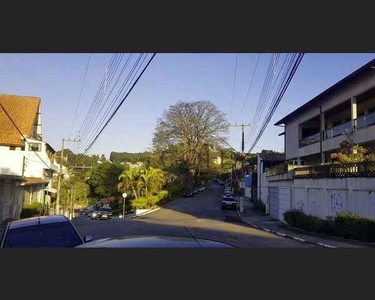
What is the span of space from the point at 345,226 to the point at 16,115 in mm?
13410

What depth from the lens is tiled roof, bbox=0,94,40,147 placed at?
15.2 metres

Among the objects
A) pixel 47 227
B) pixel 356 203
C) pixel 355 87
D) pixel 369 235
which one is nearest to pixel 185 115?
pixel 355 87

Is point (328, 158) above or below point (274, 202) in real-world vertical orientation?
above

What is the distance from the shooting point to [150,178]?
26.4 m

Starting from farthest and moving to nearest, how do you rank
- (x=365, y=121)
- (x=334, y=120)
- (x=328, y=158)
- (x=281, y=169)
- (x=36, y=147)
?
1. (x=334, y=120)
2. (x=328, y=158)
3. (x=281, y=169)
4. (x=36, y=147)
5. (x=365, y=121)

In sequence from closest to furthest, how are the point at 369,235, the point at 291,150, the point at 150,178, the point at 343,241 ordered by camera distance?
the point at 369,235 → the point at 343,241 → the point at 150,178 → the point at 291,150

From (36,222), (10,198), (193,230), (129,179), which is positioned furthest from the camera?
(129,179)

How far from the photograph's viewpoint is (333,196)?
1365 centimetres

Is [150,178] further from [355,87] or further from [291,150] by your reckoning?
[355,87]

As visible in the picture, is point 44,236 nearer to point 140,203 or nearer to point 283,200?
point 283,200

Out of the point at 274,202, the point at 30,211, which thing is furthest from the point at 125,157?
the point at 274,202

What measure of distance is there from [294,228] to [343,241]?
4.87 meters

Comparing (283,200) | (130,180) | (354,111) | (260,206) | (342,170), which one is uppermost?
(354,111)

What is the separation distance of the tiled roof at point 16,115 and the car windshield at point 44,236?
999 centimetres
